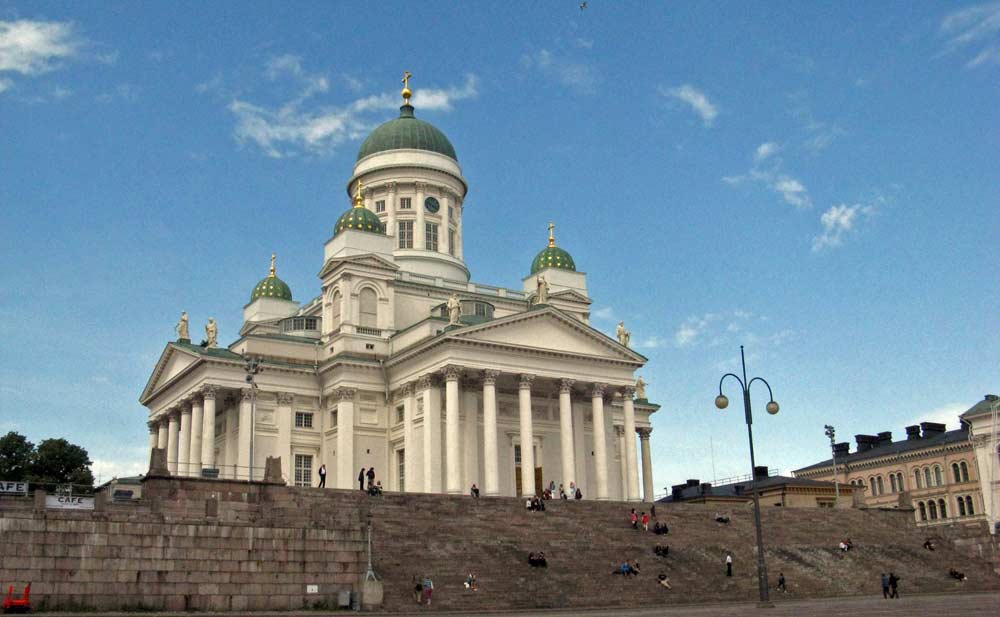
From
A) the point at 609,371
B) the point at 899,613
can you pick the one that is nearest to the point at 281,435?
the point at 609,371

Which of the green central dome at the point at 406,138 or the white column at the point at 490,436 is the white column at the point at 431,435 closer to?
the white column at the point at 490,436

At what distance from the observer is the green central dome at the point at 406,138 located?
244 ft

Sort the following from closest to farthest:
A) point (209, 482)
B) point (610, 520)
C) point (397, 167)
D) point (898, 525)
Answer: point (209, 482) < point (610, 520) < point (898, 525) < point (397, 167)

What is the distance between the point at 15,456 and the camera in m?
76.7

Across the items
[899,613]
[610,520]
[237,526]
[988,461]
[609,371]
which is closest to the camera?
[899,613]

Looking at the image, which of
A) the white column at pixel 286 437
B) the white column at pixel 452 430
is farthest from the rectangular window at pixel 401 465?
the white column at pixel 286 437

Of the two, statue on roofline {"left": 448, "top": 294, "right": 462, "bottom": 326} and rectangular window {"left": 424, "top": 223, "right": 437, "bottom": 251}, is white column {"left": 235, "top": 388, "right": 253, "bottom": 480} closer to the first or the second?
statue on roofline {"left": 448, "top": 294, "right": 462, "bottom": 326}

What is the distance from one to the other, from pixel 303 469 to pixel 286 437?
214 centimetres

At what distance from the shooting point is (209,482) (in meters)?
40.4

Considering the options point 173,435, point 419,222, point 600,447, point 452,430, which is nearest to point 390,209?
point 419,222

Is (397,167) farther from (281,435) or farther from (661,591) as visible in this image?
(661,591)

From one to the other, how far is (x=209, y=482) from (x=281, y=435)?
788 inches

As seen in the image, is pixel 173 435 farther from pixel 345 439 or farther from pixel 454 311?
pixel 454 311

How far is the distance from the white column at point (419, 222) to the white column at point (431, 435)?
16.5 m
